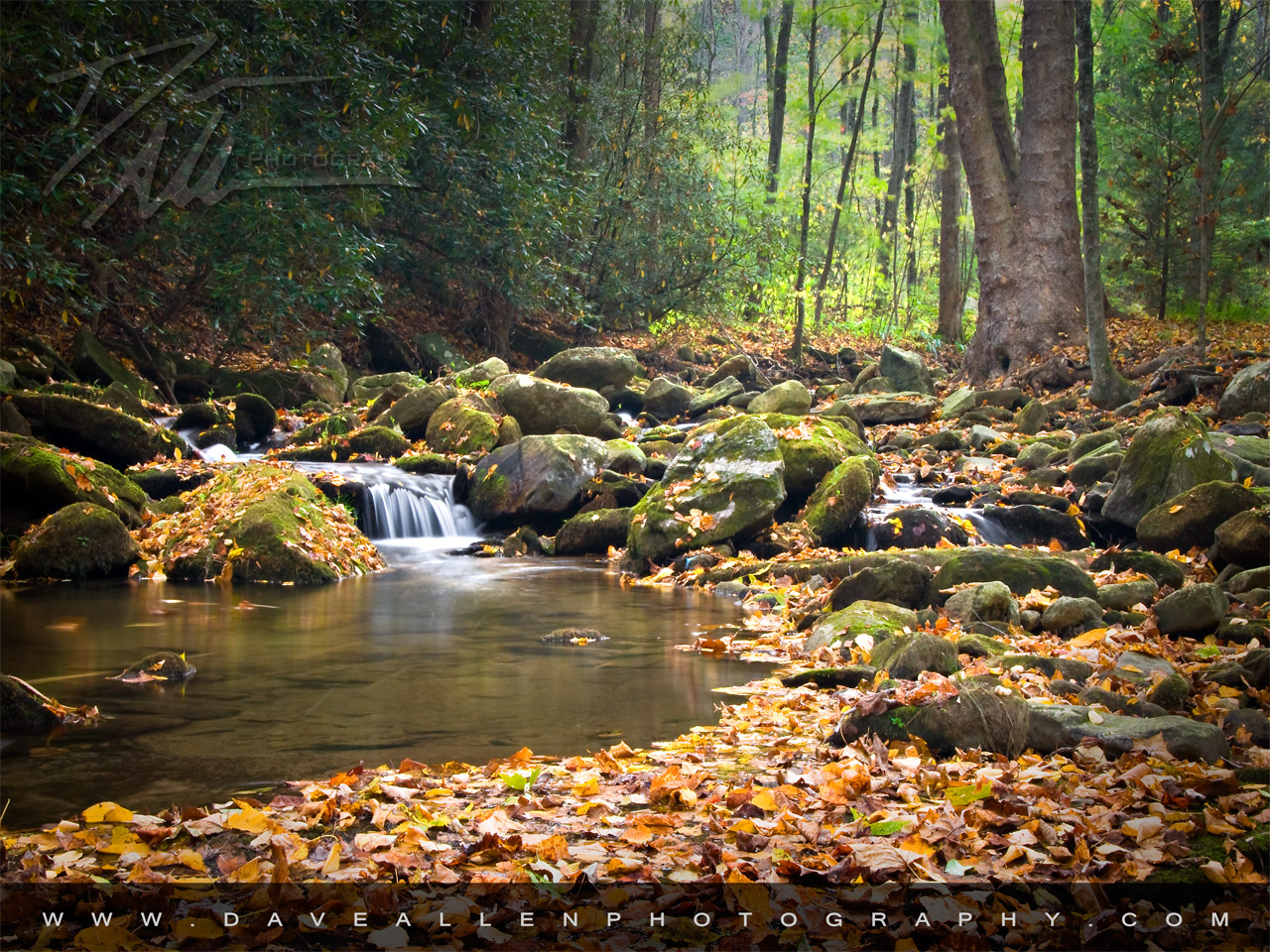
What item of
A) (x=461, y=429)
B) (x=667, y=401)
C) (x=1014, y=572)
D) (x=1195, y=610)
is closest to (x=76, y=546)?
(x=461, y=429)

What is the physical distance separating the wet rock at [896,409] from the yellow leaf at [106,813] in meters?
14.6

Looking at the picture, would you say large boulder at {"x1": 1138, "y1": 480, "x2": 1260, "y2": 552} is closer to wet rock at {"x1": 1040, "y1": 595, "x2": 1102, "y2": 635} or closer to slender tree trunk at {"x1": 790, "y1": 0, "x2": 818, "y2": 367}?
wet rock at {"x1": 1040, "y1": 595, "x2": 1102, "y2": 635}

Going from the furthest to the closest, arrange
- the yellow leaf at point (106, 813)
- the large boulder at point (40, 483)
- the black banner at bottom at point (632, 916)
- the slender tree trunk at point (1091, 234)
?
the slender tree trunk at point (1091, 234) < the large boulder at point (40, 483) < the yellow leaf at point (106, 813) < the black banner at bottom at point (632, 916)

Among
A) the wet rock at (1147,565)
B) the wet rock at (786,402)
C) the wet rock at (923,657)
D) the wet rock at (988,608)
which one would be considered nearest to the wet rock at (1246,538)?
the wet rock at (1147,565)

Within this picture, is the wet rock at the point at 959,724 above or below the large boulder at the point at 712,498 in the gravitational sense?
below

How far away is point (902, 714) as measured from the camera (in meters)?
3.91

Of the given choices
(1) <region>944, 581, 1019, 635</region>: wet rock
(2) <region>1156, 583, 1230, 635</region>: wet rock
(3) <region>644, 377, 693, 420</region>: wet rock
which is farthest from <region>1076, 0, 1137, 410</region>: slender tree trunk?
(2) <region>1156, 583, 1230, 635</region>: wet rock

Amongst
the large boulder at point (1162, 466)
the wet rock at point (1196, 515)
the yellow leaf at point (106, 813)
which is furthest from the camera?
the large boulder at point (1162, 466)

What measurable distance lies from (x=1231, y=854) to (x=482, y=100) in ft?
50.3

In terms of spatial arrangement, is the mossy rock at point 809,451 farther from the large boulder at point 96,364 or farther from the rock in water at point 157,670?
the large boulder at point 96,364

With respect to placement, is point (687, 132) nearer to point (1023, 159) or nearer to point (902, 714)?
point (1023, 159)

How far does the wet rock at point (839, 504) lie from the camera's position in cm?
1002

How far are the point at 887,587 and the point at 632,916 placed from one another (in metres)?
4.73

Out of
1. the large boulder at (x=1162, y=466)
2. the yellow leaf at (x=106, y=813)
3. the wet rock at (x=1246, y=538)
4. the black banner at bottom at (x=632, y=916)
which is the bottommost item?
the yellow leaf at (x=106, y=813)
